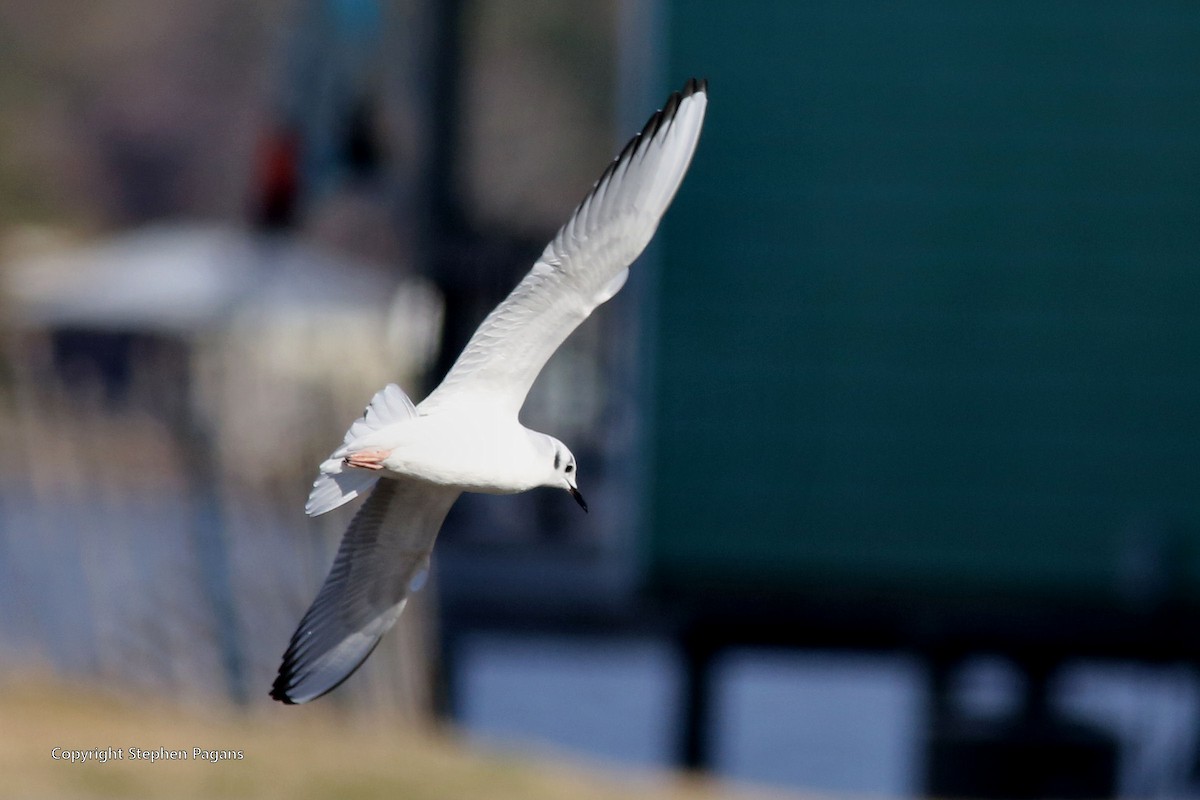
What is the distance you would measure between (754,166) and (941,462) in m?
1.33

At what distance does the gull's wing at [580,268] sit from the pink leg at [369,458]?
0.74 ft

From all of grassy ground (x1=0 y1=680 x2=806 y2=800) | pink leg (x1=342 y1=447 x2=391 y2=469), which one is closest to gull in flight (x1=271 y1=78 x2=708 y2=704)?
pink leg (x1=342 y1=447 x2=391 y2=469)

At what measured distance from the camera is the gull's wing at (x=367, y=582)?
12.7 feet

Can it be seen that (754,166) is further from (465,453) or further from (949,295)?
(465,453)

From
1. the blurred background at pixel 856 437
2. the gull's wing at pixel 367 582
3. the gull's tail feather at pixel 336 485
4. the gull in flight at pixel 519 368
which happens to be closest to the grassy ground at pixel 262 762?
the blurred background at pixel 856 437

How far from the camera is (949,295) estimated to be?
7035mm

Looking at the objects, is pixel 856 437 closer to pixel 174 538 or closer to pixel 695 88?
pixel 174 538

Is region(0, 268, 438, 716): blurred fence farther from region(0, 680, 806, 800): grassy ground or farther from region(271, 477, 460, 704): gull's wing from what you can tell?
region(271, 477, 460, 704): gull's wing

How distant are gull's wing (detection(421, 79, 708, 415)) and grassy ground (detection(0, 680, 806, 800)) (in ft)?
9.15

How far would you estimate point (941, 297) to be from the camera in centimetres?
704

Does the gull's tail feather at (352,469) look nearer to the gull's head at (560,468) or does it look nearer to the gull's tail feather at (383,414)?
the gull's tail feather at (383,414)

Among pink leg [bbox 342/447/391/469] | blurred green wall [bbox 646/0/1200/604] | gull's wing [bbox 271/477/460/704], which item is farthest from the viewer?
blurred green wall [bbox 646/0/1200/604]

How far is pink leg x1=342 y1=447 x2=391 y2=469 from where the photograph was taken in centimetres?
344

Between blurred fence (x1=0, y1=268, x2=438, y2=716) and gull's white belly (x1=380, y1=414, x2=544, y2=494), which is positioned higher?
gull's white belly (x1=380, y1=414, x2=544, y2=494)
